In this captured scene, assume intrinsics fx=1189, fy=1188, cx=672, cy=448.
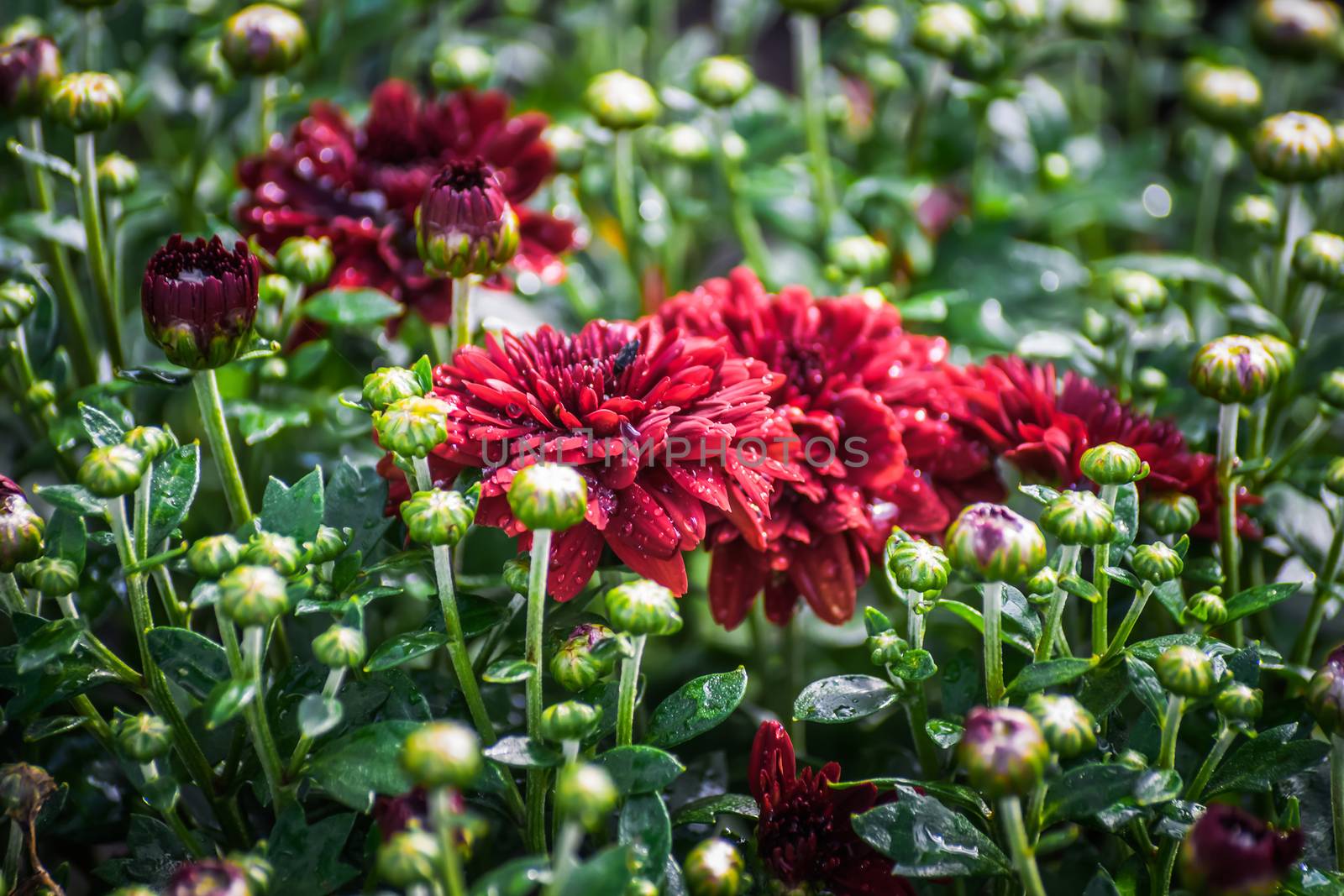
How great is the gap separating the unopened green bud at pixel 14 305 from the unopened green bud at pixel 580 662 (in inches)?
15.0

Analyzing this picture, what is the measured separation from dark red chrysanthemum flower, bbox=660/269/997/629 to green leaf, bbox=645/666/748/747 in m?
0.06

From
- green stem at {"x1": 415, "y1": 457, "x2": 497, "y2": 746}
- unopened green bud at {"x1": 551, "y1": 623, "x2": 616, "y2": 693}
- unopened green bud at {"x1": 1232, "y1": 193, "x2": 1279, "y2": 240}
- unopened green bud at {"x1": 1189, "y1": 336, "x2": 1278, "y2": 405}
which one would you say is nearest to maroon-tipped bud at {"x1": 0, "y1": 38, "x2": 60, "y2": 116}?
green stem at {"x1": 415, "y1": 457, "x2": 497, "y2": 746}

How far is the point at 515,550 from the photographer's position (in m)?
0.78

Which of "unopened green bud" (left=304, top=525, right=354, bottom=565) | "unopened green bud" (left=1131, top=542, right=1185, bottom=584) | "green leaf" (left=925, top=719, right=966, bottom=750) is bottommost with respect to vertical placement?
"green leaf" (left=925, top=719, right=966, bottom=750)

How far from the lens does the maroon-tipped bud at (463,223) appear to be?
2.08 feet

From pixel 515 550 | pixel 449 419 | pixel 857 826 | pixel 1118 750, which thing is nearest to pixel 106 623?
pixel 515 550

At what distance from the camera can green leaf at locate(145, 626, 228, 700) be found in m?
0.56

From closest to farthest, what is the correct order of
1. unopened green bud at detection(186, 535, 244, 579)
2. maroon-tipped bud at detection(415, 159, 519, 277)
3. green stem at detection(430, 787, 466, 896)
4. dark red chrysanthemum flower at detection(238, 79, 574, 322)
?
green stem at detection(430, 787, 466, 896), unopened green bud at detection(186, 535, 244, 579), maroon-tipped bud at detection(415, 159, 519, 277), dark red chrysanthemum flower at detection(238, 79, 574, 322)

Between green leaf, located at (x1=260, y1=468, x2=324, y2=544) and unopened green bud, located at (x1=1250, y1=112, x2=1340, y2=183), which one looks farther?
unopened green bud, located at (x1=1250, y1=112, x2=1340, y2=183)

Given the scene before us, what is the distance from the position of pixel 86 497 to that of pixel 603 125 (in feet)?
1.47

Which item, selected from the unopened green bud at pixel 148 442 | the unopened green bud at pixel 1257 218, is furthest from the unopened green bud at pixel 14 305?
the unopened green bud at pixel 1257 218

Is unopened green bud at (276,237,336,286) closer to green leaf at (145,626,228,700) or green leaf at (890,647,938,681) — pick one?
green leaf at (145,626,228,700)

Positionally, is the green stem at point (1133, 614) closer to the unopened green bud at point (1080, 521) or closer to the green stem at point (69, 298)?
the unopened green bud at point (1080, 521)

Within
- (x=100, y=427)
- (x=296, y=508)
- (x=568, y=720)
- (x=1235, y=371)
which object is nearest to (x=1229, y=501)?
(x=1235, y=371)
